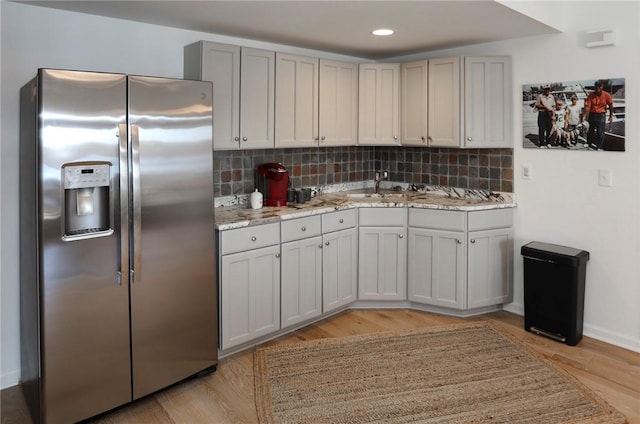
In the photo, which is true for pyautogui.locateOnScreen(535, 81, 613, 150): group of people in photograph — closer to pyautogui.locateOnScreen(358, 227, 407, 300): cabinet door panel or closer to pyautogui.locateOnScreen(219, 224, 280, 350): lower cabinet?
pyautogui.locateOnScreen(358, 227, 407, 300): cabinet door panel

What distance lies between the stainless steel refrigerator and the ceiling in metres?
0.56

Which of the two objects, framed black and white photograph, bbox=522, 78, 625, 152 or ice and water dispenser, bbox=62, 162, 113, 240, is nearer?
ice and water dispenser, bbox=62, 162, 113, 240

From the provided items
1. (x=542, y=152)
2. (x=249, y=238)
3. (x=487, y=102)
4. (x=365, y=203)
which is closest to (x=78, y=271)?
(x=249, y=238)

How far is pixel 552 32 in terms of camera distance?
3668 mm

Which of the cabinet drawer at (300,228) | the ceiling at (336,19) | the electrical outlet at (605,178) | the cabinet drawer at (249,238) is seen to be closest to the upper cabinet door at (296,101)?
the ceiling at (336,19)

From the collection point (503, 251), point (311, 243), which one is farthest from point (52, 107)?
point (503, 251)

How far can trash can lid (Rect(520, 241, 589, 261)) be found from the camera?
3.49m

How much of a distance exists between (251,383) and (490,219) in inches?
87.8

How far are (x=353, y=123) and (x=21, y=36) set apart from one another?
2560mm

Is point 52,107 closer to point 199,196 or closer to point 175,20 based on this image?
point 199,196

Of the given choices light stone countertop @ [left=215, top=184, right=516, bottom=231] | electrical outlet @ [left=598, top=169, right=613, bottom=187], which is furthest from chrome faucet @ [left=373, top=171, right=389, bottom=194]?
electrical outlet @ [left=598, top=169, right=613, bottom=187]

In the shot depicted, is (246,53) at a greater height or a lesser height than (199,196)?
greater

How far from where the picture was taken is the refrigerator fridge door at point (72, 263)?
2297 mm

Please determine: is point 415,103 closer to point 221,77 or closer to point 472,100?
point 472,100
